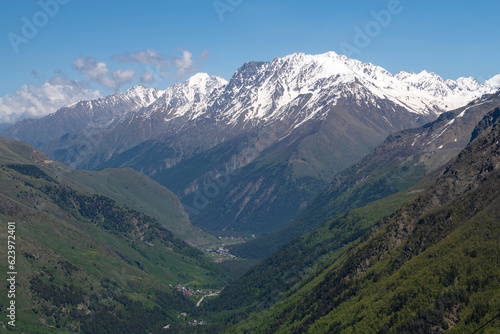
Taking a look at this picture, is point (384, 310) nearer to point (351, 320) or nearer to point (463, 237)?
point (351, 320)

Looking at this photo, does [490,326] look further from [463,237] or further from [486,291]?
[463,237]

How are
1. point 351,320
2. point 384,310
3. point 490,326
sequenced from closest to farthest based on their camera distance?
point 490,326 < point 384,310 < point 351,320

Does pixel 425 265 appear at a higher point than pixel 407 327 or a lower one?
higher

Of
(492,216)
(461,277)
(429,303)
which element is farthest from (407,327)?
(492,216)

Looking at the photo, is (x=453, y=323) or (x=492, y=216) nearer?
(x=453, y=323)

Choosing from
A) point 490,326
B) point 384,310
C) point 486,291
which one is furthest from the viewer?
point 384,310

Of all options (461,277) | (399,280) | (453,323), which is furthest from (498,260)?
(399,280)

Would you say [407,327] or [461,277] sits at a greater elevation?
[461,277]

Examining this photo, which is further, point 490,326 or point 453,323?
point 453,323

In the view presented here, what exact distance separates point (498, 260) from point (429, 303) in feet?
81.4

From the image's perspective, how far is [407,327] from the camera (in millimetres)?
168250

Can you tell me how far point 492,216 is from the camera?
618 ft

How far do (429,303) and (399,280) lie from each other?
2954cm

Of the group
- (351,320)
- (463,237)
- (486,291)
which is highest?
(463,237)
